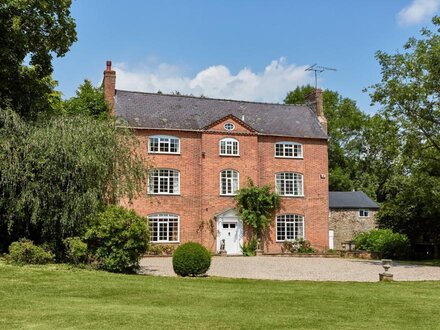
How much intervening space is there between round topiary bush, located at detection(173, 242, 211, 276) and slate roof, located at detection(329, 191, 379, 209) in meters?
27.6

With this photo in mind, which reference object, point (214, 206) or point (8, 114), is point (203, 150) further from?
point (8, 114)

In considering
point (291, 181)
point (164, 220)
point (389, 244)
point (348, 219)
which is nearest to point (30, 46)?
point (164, 220)

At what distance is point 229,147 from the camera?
115ft

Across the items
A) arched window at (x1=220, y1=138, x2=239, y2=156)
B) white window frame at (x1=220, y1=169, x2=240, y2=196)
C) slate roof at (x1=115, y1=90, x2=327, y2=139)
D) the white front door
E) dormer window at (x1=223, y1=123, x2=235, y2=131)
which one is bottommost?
the white front door

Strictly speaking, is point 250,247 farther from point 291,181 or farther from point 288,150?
point 288,150

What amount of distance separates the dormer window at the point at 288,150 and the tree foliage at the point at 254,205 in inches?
116

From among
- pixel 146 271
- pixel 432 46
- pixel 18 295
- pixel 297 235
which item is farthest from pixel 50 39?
pixel 297 235

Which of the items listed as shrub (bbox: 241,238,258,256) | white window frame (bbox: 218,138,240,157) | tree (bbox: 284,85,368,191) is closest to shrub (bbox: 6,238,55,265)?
shrub (bbox: 241,238,258,256)

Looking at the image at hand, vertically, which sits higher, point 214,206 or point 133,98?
point 133,98

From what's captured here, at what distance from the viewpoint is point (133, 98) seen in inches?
1395

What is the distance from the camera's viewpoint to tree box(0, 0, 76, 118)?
21344 mm

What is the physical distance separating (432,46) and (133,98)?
60.7 feet

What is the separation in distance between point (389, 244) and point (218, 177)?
11.8 m

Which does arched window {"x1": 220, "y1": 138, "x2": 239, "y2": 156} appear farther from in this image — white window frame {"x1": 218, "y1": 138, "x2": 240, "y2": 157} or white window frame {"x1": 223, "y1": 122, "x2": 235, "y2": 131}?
white window frame {"x1": 223, "y1": 122, "x2": 235, "y2": 131}
